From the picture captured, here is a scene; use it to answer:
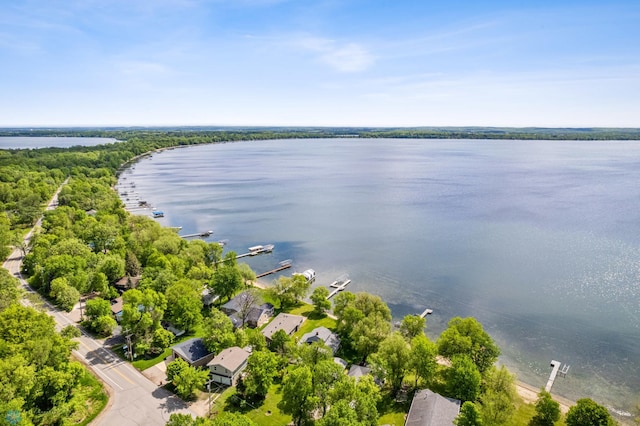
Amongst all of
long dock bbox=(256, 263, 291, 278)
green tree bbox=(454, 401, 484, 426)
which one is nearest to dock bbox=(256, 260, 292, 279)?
long dock bbox=(256, 263, 291, 278)

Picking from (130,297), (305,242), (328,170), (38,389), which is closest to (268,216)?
(305,242)

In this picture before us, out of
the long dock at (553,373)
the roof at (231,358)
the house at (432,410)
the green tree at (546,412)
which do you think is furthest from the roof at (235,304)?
the long dock at (553,373)

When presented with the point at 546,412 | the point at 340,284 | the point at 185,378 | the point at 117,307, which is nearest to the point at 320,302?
the point at 340,284

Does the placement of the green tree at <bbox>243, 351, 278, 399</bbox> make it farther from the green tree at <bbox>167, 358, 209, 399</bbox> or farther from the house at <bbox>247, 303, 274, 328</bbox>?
the house at <bbox>247, 303, 274, 328</bbox>

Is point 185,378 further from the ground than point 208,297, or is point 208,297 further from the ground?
point 185,378

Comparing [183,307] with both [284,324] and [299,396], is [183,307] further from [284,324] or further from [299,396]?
[299,396]

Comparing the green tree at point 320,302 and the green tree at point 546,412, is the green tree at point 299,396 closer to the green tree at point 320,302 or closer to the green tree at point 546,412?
the green tree at point 546,412
